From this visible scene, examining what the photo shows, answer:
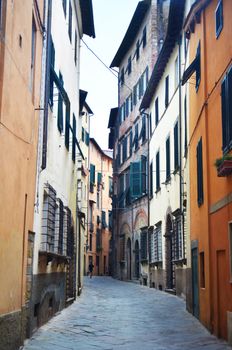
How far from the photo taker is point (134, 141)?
33844 mm

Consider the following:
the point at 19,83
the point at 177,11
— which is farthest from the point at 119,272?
the point at 19,83

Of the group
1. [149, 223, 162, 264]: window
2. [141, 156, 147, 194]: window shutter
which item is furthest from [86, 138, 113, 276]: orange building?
[149, 223, 162, 264]: window

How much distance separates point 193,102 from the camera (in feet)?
47.5

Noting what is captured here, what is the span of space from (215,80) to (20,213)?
456 cm

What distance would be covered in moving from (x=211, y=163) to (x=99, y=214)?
48356 millimetres

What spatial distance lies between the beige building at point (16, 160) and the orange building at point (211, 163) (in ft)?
10.6

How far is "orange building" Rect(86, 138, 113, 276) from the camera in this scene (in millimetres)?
54344

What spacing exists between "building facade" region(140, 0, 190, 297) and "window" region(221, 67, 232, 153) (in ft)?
20.7

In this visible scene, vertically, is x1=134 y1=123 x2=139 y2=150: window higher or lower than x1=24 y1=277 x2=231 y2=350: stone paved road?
higher

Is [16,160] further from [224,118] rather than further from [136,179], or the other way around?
[136,179]

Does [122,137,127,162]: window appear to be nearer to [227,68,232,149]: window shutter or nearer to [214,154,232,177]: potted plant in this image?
[227,68,232,149]: window shutter

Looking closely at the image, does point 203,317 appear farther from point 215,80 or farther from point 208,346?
point 215,80

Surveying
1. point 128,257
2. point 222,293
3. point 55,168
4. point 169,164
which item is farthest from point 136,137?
point 222,293

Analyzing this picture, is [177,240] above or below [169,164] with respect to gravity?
below
